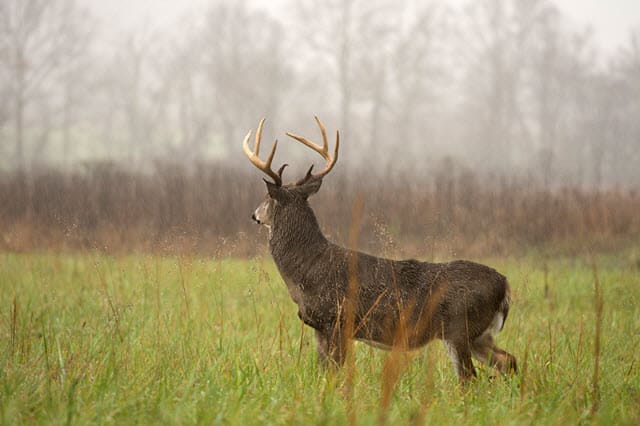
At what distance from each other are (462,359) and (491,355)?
0.90ft

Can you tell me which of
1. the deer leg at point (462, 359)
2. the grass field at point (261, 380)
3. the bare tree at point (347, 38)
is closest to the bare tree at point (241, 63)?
the bare tree at point (347, 38)

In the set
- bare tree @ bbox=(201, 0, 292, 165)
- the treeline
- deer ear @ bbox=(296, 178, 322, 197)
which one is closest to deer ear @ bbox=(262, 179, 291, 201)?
deer ear @ bbox=(296, 178, 322, 197)

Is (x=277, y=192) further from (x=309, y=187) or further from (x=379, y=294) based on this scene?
(x=379, y=294)

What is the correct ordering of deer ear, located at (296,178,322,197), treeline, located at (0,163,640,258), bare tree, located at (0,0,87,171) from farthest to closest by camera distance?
1. bare tree, located at (0,0,87,171)
2. treeline, located at (0,163,640,258)
3. deer ear, located at (296,178,322,197)

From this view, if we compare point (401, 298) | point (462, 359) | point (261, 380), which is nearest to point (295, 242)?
point (401, 298)

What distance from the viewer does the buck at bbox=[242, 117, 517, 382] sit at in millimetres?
4129

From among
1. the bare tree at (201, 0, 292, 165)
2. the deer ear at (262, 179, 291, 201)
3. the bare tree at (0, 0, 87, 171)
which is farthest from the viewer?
the bare tree at (201, 0, 292, 165)

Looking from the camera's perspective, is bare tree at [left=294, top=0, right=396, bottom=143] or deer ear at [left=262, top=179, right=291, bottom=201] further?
bare tree at [left=294, top=0, right=396, bottom=143]

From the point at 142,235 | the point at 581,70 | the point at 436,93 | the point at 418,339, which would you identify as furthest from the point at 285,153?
the point at 418,339

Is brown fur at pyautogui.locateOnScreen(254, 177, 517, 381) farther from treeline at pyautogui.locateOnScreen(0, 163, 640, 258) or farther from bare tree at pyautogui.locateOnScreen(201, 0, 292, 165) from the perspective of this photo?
bare tree at pyautogui.locateOnScreen(201, 0, 292, 165)

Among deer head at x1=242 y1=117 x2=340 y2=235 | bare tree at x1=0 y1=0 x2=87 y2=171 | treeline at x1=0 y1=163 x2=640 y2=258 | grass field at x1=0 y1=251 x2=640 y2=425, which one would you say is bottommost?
grass field at x1=0 y1=251 x2=640 y2=425

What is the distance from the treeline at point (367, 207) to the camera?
425 inches

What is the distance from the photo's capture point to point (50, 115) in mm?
32188

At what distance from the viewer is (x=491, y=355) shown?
4.21 m
